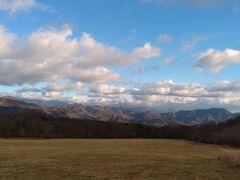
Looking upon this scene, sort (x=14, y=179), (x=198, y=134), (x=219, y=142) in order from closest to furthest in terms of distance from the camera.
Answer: (x=14, y=179), (x=219, y=142), (x=198, y=134)

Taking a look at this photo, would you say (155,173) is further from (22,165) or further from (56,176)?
(22,165)

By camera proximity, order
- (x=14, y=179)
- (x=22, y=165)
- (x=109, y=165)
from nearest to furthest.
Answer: (x=14, y=179) < (x=22, y=165) < (x=109, y=165)

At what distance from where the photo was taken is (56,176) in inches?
1133

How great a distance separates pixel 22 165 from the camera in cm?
3488

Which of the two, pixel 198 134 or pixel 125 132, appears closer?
pixel 198 134

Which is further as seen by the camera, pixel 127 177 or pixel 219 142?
pixel 219 142

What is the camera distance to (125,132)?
19625 cm

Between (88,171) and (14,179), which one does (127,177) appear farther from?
(14,179)

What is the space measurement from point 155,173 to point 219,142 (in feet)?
365

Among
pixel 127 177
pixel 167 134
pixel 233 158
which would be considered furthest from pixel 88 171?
pixel 167 134

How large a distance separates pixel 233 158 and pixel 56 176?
22.7 metres

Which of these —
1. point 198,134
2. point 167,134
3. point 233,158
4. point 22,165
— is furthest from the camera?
point 167,134

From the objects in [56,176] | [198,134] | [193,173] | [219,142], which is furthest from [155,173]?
[198,134]

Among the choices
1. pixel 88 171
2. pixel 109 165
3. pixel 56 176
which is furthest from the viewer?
pixel 109 165
